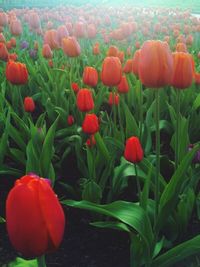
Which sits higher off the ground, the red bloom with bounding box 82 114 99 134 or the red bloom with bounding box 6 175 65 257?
the red bloom with bounding box 6 175 65 257

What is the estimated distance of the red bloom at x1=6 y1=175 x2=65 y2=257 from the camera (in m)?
0.76

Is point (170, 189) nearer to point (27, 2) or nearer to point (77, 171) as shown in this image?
point (77, 171)

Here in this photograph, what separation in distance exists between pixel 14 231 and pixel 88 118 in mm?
1178

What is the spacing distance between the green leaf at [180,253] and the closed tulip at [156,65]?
51cm

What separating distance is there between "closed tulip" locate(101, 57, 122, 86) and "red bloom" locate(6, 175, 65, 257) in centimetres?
133

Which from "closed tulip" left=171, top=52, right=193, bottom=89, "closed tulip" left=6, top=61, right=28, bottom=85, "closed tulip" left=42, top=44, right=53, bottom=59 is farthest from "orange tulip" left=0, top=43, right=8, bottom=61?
"closed tulip" left=171, top=52, right=193, bottom=89

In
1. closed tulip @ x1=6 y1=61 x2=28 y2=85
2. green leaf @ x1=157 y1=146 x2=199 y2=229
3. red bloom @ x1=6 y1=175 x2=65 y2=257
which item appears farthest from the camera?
closed tulip @ x1=6 y1=61 x2=28 y2=85

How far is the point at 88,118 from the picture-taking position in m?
1.93

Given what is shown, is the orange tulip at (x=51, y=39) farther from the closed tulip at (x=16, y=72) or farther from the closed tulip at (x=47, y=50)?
the closed tulip at (x=16, y=72)

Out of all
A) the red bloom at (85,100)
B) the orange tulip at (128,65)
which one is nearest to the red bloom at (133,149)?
the red bloom at (85,100)

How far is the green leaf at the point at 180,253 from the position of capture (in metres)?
1.35

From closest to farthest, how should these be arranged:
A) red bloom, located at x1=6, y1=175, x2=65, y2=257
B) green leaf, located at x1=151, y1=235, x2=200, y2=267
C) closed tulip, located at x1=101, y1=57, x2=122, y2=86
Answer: red bloom, located at x1=6, y1=175, x2=65, y2=257, green leaf, located at x1=151, y1=235, x2=200, y2=267, closed tulip, located at x1=101, y1=57, x2=122, y2=86

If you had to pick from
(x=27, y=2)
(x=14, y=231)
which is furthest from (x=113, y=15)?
(x=14, y=231)

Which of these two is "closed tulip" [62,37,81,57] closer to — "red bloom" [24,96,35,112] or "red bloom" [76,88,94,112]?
"red bloom" [24,96,35,112]
